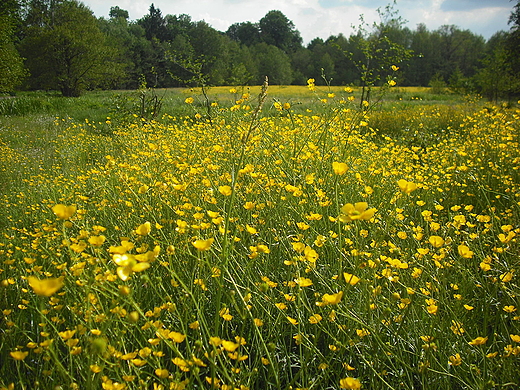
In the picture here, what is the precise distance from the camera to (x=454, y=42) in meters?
49.1

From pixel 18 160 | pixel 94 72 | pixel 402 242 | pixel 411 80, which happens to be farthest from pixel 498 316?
pixel 411 80

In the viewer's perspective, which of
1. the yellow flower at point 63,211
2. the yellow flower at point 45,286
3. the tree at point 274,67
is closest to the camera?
the yellow flower at point 45,286

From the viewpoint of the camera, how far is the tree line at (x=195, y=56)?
23.8ft

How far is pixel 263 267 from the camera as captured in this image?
1.67 m

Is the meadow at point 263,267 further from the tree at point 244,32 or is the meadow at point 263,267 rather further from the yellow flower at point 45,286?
the tree at point 244,32

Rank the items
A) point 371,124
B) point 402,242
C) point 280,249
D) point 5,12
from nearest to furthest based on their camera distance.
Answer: point 280,249 < point 402,242 < point 371,124 < point 5,12

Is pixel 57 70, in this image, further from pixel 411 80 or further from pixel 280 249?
pixel 411 80

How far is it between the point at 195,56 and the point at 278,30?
7327cm

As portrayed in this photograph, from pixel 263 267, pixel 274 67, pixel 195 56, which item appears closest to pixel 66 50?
pixel 195 56

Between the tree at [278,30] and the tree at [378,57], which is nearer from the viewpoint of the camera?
the tree at [378,57]

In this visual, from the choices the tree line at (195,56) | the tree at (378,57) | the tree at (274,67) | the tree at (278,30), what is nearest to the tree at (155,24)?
the tree line at (195,56)

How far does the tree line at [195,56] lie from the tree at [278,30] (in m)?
4.94

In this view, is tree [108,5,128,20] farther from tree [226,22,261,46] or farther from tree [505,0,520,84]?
tree [505,0,520,84]

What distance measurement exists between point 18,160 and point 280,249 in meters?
4.91
